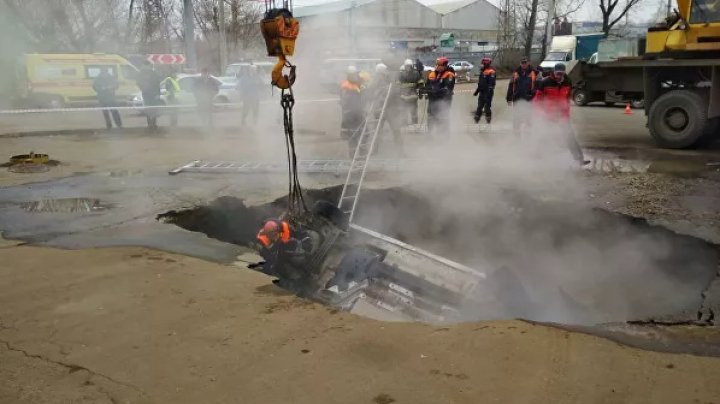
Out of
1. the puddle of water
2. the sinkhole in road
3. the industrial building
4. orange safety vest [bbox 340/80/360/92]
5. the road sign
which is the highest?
the road sign

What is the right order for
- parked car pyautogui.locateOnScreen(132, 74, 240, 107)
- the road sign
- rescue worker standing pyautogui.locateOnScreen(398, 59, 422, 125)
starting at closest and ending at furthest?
rescue worker standing pyautogui.locateOnScreen(398, 59, 422, 125) < parked car pyautogui.locateOnScreen(132, 74, 240, 107) < the road sign

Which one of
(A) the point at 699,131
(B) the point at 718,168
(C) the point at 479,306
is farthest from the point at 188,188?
(A) the point at 699,131

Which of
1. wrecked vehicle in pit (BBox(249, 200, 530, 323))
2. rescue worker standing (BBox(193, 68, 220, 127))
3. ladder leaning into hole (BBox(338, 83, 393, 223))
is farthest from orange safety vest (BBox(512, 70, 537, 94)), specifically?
rescue worker standing (BBox(193, 68, 220, 127))

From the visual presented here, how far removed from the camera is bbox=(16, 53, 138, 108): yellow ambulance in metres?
14.1

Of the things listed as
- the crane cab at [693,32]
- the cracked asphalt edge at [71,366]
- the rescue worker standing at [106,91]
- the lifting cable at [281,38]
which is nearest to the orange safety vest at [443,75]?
the crane cab at [693,32]

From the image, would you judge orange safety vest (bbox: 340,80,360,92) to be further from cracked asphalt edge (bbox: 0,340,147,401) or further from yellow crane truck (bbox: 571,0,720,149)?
cracked asphalt edge (bbox: 0,340,147,401)

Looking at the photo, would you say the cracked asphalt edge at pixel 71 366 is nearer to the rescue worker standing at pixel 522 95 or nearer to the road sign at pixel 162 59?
the rescue worker standing at pixel 522 95

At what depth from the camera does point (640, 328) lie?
9.34 feet

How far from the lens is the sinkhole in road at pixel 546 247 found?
403cm

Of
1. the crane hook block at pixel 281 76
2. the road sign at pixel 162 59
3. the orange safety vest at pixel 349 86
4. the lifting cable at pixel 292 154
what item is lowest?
the lifting cable at pixel 292 154

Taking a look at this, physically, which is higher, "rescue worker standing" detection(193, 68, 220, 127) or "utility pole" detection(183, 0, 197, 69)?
"utility pole" detection(183, 0, 197, 69)

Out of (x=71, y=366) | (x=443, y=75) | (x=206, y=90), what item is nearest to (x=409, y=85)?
(x=443, y=75)

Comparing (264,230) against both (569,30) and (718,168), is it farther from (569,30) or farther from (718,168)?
(569,30)

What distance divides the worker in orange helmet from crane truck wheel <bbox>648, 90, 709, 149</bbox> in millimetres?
7312
